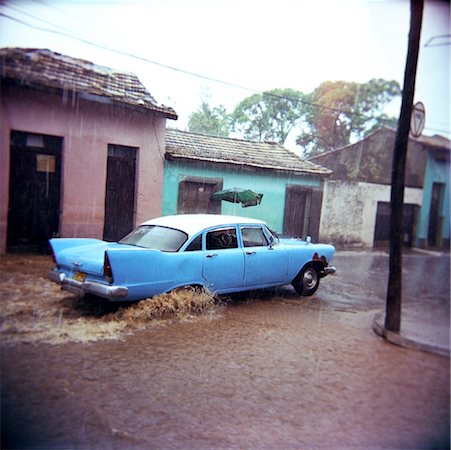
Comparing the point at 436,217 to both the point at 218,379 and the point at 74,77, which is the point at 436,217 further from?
the point at 74,77

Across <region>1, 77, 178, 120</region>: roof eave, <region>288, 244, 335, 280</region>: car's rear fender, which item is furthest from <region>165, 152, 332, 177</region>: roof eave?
<region>288, 244, 335, 280</region>: car's rear fender

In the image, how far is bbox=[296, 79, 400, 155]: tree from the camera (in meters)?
2.34

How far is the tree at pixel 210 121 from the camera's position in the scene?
2.19 metres

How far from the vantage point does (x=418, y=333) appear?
6.41 feet

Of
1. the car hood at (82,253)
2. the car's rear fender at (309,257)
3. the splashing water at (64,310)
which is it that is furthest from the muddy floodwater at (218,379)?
the car's rear fender at (309,257)

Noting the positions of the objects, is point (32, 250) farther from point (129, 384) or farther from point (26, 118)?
point (129, 384)

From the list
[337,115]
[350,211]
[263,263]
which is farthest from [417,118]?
[263,263]

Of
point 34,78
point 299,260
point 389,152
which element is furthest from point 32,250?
point 299,260

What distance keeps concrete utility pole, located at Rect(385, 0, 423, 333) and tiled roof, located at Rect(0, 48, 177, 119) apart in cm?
118

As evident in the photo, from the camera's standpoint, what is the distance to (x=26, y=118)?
67.2 inches

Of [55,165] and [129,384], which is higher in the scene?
[55,165]

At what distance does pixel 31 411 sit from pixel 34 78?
1409 mm

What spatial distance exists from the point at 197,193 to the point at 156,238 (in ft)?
2.13

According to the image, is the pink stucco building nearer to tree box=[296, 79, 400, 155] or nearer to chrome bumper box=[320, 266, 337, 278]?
tree box=[296, 79, 400, 155]
